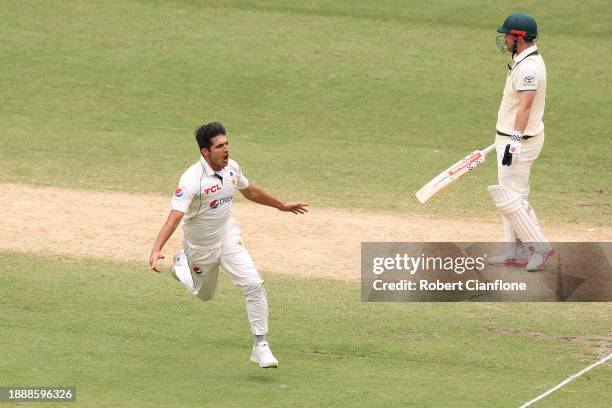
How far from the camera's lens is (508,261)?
12172 mm

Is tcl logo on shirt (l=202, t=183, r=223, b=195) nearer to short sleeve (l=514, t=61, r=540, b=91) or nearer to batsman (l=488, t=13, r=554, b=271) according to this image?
batsman (l=488, t=13, r=554, b=271)

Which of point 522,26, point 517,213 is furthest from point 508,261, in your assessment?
point 522,26

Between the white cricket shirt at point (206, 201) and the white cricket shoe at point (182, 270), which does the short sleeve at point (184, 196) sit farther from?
the white cricket shoe at point (182, 270)

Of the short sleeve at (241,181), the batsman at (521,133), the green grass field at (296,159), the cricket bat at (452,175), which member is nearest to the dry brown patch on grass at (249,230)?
the green grass field at (296,159)

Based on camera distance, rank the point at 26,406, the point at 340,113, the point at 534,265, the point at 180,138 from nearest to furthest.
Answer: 1. the point at 26,406
2. the point at 534,265
3. the point at 180,138
4. the point at 340,113

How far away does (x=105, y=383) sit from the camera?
8.78m

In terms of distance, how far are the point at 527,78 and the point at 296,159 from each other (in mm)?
5635

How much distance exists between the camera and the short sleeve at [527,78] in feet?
37.8

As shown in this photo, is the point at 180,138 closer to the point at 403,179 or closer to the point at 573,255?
the point at 403,179

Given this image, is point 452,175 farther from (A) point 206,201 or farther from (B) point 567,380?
(A) point 206,201

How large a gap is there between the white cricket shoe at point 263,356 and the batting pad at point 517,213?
11.5 ft

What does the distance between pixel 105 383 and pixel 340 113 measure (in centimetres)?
1037

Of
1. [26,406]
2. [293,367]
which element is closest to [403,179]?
[293,367]
